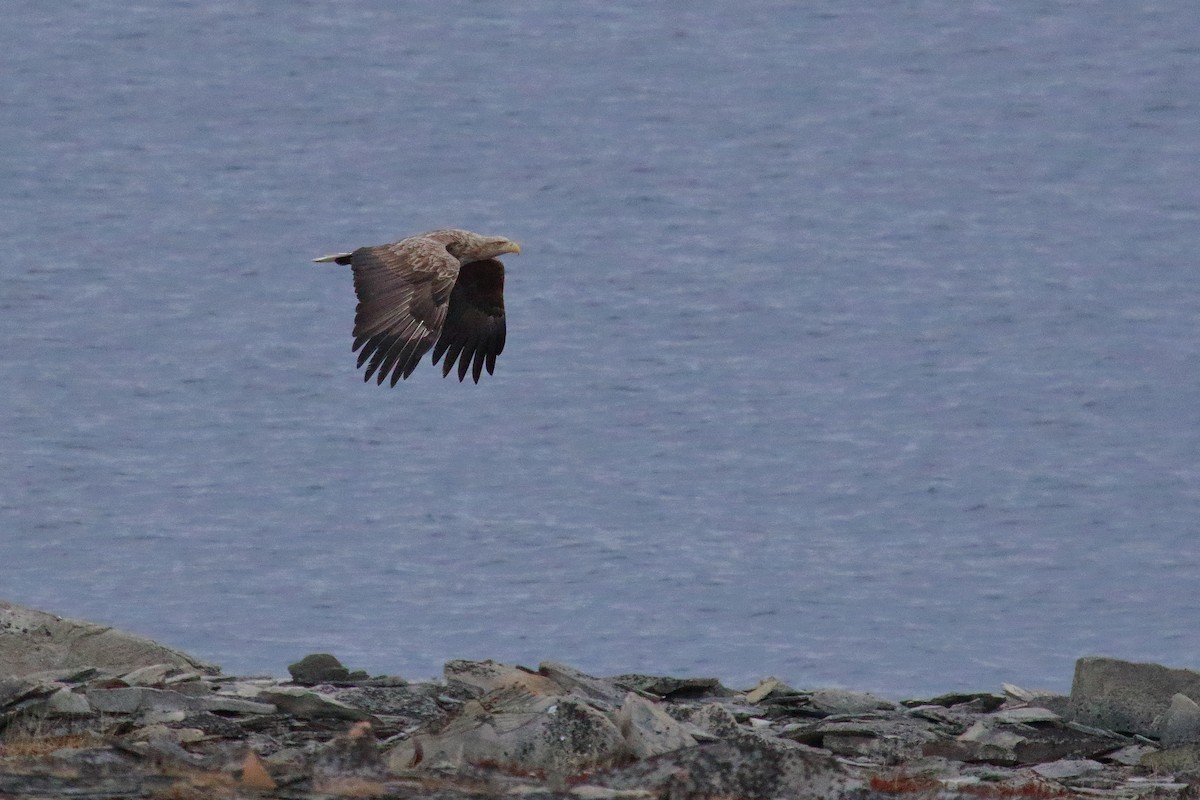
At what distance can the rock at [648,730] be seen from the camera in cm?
1551

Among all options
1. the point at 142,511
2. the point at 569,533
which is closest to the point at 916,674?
the point at 569,533

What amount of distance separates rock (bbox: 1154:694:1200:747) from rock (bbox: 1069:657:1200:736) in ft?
1.78

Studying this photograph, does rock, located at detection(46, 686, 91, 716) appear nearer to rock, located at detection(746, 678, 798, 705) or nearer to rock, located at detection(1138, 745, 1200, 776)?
rock, located at detection(746, 678, 798, 705)

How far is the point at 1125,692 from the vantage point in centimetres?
2002

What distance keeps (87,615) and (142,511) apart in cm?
2829

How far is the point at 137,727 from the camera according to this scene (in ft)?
53.4

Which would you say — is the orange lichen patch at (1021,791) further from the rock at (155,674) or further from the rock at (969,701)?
the rock at (155,674)

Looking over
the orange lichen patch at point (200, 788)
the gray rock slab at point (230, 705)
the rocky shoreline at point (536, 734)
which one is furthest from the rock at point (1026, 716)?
the orange lichen patch at point (200, 788)

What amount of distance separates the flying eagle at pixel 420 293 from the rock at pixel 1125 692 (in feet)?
19.0

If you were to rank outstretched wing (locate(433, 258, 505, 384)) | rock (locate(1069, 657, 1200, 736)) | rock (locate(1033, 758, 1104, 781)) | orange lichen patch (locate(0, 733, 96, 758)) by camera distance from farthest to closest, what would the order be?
outstretched wing (locate(433, 258, 505, 384))
rock (locate(1069, 657, 1200, 736))
rock (locate(1033, 758, 1104, 781))
orange lichen patch (locate(0, 733, 96, 758))

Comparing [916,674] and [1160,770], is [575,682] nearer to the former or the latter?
[1160,770]

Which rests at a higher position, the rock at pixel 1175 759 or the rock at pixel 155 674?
the rock at pixel 155 674

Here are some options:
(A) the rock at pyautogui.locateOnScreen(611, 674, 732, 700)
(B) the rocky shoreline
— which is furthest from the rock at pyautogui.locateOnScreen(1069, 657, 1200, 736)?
(A) the rock at pyautogui.locateOnScreen(611, 674, 732, 700)

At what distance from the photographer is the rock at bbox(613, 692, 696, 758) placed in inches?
611
